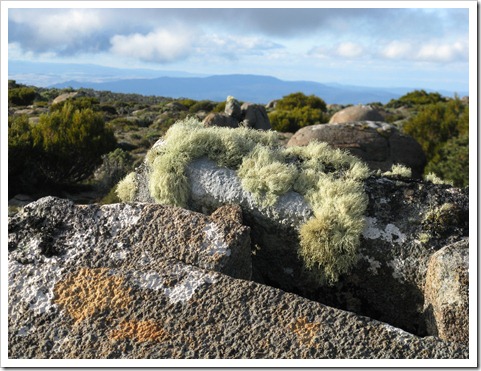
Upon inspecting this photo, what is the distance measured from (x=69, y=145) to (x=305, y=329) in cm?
1446

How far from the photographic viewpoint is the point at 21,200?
46.1ft

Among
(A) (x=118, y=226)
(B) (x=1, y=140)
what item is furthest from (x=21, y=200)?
(A) (x=118, y=226)

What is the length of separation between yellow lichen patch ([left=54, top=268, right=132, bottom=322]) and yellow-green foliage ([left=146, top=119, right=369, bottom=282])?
124 cm

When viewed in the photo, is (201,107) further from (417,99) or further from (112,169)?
(112,169)

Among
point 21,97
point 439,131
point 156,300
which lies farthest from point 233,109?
point 21,97

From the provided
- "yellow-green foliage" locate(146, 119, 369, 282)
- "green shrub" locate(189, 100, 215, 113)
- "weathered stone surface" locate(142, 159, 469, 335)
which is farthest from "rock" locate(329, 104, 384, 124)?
"green shrub" locate(189, 100, 215, 113)

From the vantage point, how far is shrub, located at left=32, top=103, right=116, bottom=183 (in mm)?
15680

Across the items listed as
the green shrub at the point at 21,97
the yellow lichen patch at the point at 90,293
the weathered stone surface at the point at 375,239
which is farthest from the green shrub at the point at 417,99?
the yellow lichen patch at the point at 90,293

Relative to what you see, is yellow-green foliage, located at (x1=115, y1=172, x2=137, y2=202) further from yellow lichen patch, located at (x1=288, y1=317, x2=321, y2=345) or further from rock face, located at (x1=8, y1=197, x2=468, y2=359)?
yellow lichen patch, located at (x1=288, y1=317, x2=321, y2=345)

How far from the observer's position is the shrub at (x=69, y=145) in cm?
1568

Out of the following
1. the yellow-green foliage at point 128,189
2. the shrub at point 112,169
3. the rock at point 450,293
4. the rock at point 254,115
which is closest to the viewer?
the rock at point 450,293

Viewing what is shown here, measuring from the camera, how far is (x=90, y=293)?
3594 mm

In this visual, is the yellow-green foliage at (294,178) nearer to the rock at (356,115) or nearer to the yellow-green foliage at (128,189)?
the yellow-green foliage at (128,189)

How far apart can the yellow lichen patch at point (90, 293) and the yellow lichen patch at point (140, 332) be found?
17 centimetres
